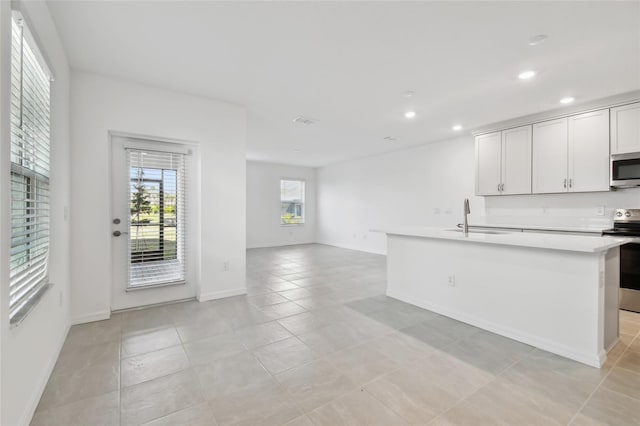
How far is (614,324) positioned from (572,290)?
0.72 meters

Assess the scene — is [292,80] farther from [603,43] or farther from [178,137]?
[603,43]

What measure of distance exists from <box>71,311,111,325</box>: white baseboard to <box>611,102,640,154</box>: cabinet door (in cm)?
642

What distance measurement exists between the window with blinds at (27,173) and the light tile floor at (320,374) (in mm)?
774

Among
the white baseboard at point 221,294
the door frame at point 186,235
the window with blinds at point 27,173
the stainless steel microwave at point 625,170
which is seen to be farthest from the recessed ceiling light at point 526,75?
the white baseboard at point 221,294

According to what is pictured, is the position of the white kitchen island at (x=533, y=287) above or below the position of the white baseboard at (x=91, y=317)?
above

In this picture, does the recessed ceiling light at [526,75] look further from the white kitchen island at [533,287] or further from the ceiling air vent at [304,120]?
the ceiling air vent at [304,120]

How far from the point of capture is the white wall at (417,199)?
4465 millimetres

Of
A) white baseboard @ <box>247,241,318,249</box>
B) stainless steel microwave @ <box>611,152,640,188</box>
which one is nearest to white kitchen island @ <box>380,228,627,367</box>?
stainless steel microwave @ <box>611,152,640,188</box>

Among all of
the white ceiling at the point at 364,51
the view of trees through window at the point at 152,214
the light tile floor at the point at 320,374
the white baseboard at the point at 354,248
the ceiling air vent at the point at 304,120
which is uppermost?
the ceiling air vent at the point at 304,120

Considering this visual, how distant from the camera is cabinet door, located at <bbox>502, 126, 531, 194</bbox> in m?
4.50

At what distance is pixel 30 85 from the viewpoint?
6.00 feet

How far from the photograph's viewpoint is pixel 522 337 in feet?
8.39

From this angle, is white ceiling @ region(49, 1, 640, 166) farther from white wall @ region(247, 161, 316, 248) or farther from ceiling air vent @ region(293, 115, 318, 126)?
white wall @ region(247, 161, 316, 248)

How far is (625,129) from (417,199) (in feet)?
11.3
